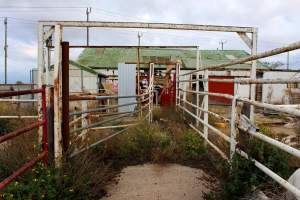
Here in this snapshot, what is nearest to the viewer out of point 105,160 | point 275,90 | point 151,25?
point 151,25

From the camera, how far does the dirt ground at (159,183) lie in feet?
15.0

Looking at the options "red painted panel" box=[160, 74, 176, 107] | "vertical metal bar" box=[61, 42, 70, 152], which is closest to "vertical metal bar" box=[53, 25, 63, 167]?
"vertical metal bar" box=[61, 42, 70, 152]

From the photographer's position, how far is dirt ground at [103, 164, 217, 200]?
4.58 meters

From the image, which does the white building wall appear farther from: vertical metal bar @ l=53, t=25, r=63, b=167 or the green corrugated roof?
vertical metal bar @ l=53, t=25, r=63, b=167

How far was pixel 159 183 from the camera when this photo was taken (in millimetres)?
5086

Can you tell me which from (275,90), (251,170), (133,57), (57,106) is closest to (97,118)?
(57,106)

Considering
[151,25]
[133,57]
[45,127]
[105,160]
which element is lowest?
[105,160]

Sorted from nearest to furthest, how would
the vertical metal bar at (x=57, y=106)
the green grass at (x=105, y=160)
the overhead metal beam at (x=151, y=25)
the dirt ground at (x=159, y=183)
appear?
1. the green grass at (x=105, y=160)
2. the vertical metal bar at (x=57, y=106)
3. the dirt ground at (x=159, y=183)
4. the overhead metal beam at (x=151, y=25)

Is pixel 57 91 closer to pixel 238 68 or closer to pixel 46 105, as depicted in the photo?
pixel 46 105

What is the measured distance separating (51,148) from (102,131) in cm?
232

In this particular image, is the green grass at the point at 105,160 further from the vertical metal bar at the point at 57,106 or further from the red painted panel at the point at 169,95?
the red painted panel at the point at 169,95

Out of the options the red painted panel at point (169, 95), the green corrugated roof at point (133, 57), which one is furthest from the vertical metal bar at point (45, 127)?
the green corrugated roof at point (133, 57)

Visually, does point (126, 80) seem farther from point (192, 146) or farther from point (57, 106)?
point (57, 106)

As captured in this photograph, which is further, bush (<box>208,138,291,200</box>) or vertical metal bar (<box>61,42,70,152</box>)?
vertical metal bar (<box>61,42,70,152</box>)
